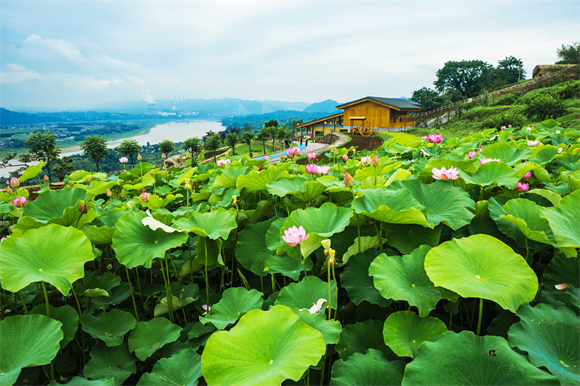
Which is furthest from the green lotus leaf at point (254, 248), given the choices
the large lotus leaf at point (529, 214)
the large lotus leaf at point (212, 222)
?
the large lotus leaf at point (529, 214)

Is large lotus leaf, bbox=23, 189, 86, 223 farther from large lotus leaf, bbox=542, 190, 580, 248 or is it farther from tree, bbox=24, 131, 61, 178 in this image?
tree, bbox=24, 131, 61, 178

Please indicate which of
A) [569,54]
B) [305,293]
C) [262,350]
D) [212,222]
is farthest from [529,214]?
[569,54]

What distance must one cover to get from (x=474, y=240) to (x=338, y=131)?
2776 cm

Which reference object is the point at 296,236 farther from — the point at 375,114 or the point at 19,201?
the point at 375,114

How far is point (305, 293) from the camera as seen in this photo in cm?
110

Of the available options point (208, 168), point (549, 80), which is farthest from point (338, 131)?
point (208, 168)

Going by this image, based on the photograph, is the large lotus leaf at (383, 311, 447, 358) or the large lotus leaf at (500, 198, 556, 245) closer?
the large lotus leaf at (383, 311, 447, 358)

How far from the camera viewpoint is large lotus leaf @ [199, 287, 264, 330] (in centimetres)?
111

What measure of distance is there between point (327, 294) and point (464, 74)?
1907 inches

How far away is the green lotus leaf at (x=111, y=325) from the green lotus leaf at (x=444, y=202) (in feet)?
4.44

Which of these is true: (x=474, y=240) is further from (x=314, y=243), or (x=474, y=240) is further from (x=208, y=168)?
(x=208, y=168)

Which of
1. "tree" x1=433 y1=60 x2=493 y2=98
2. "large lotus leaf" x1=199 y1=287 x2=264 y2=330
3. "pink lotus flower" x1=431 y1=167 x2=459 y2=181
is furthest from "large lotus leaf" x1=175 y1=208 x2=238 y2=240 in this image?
"tree" x1=433 y1=60 x2=493 y2=98

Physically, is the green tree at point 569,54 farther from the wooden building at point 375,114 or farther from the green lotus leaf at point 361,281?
the green lotus leaf at point 361,281

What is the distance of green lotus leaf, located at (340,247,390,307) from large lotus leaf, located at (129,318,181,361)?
72 cm
